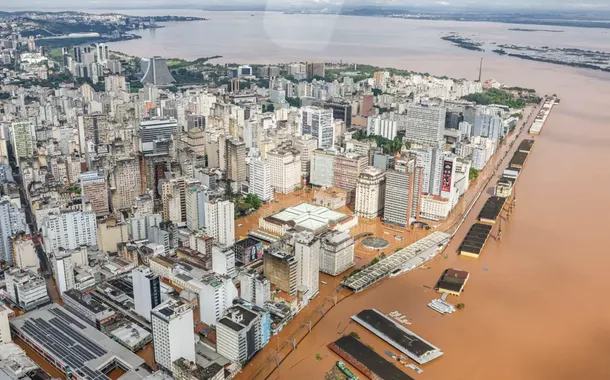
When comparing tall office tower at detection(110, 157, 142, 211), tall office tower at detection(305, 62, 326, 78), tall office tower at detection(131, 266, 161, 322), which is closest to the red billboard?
tall office tower at detection(110, 157, 142, 211)

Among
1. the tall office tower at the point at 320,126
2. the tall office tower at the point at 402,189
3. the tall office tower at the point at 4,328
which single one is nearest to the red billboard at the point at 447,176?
the tall office tower at the point at 402,189

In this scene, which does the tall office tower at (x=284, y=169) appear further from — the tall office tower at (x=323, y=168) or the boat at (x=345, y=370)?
the boat at (x=345, y=370)

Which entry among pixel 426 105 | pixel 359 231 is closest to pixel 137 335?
pixel 359 231

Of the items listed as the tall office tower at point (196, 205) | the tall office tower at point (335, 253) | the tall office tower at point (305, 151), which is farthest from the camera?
the tall office tower at point (305, 151)

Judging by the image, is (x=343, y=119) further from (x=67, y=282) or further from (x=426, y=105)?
(x=67, y=282)

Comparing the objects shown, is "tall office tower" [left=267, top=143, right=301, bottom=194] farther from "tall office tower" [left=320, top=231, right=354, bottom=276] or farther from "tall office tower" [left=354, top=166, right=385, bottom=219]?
"tall office tower" [left=320, top=231, right=354, bottom=276]
